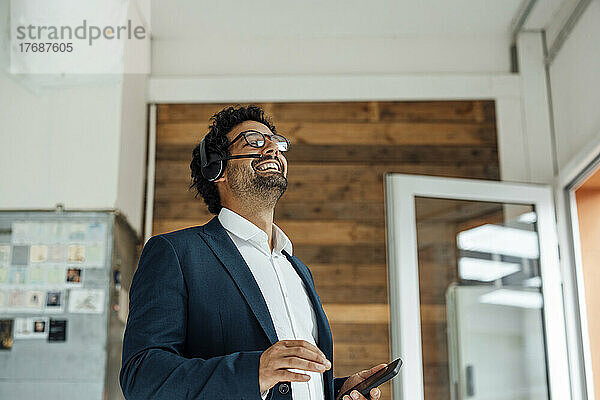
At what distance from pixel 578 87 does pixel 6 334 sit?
9.56ft

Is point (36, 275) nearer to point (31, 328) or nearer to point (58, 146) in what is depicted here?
point (31, 328)

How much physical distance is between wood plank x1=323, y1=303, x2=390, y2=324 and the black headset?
2.05 metres

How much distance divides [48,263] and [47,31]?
3.40 ft

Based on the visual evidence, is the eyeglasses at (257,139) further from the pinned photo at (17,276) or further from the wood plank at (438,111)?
the wood plank at (438,111)

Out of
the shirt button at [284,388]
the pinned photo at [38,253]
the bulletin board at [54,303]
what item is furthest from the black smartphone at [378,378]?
the pinned photo at [38,253]

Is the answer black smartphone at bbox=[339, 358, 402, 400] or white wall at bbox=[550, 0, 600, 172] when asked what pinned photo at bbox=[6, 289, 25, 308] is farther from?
white wall at bbox=[550, 0, 600, 172]

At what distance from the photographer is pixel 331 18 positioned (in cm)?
394

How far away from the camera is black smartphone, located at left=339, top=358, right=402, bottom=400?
1389mm

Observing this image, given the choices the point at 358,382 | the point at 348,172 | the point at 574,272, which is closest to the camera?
the point at 358,382

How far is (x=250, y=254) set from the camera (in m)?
1.64

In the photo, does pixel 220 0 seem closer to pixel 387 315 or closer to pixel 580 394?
pixel 387 315

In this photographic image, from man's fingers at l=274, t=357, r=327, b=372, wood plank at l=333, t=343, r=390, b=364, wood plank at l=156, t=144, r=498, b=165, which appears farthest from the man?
wood plank at l=156, t=144, r=498, b=165

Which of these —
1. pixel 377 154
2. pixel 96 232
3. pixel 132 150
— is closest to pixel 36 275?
pixel 96 232

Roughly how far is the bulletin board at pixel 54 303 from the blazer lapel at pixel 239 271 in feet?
5.67
